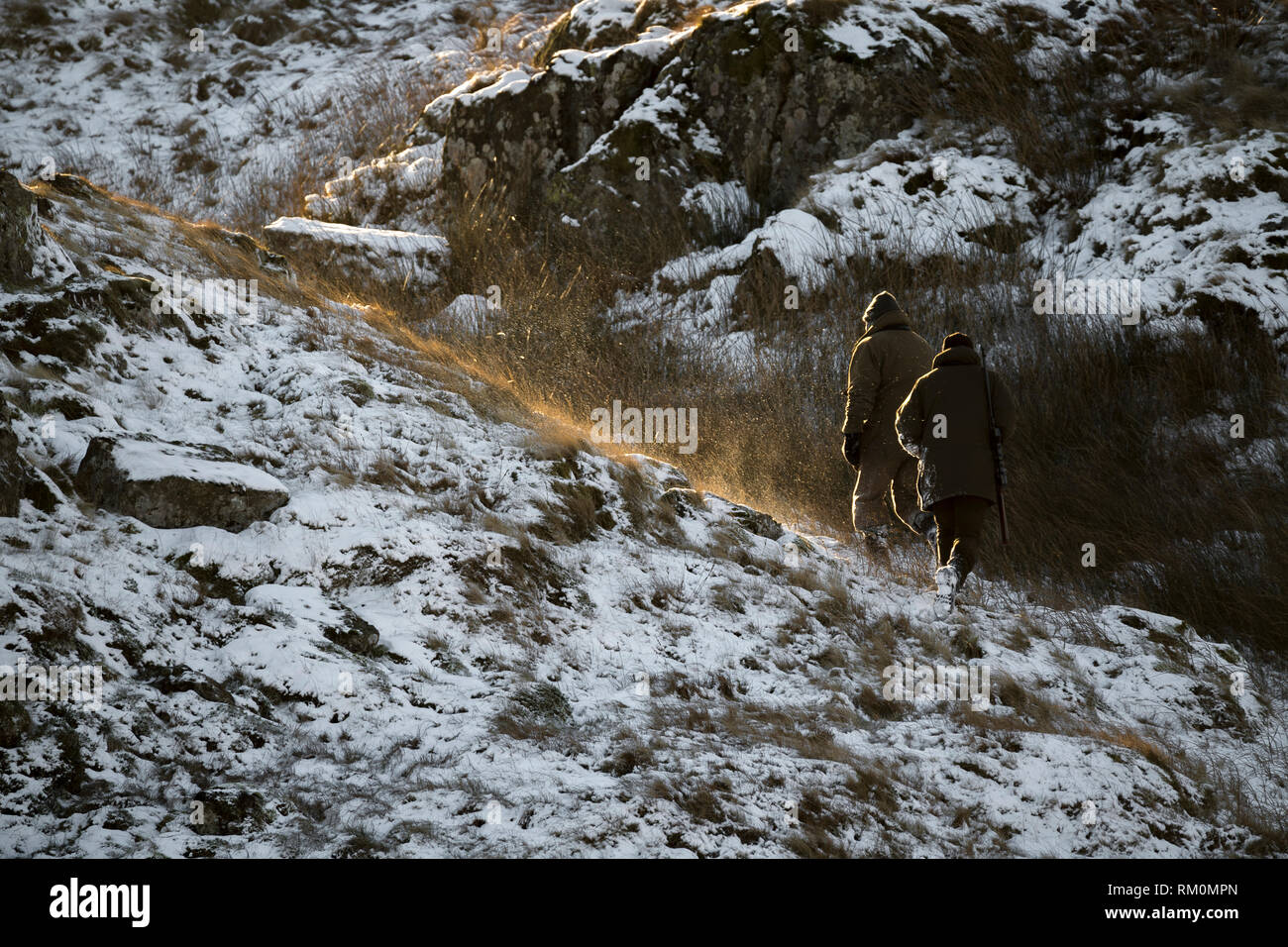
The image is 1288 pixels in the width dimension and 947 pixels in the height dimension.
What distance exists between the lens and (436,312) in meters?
12.6

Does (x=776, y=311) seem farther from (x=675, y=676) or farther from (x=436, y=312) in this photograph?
(x=675, y=676)

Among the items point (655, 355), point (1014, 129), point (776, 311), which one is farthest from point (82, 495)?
point (1014, 129)

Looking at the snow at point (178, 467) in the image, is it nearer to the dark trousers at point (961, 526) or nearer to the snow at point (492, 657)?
the snow at point (492, 657)

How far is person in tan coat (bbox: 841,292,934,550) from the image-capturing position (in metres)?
6.92

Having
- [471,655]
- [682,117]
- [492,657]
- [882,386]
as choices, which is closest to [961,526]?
[882,386]

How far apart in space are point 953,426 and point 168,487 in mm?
4590

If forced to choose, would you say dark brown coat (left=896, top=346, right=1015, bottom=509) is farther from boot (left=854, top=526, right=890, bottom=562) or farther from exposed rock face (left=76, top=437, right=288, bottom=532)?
exposed rock face (left=76, top=437, right=288, bottom=532)

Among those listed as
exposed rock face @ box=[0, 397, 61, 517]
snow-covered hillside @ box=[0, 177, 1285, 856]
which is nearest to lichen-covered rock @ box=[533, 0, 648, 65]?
snow-covered hillside @ box=[0, 177, 1285, 856]

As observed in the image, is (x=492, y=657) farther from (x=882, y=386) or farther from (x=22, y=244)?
(x=22, y=244)

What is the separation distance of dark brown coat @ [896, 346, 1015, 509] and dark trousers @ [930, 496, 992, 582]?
9 centimetres

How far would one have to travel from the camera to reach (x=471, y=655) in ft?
16.8

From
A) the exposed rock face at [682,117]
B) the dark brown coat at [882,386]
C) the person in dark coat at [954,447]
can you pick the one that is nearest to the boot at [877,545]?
the dark brown coat at [882,386]

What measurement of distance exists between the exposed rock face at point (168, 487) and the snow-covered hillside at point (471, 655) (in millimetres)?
25
